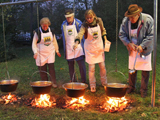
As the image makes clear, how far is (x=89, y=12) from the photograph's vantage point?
4.54 m

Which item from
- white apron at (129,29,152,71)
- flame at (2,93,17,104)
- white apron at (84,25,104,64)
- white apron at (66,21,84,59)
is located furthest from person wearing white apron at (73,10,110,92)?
flame at (2,93,17,104)

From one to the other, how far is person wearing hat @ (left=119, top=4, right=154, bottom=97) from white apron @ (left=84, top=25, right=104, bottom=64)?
63 cm

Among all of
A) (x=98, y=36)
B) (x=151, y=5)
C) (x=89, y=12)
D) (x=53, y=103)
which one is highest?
(x=151, y=5)

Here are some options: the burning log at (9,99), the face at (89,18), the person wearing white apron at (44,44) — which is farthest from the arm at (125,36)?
the burning log at (9,99)

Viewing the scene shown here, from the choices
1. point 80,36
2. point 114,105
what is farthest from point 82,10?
point 114,105

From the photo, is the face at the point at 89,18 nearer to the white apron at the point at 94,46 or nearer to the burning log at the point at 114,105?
the white apron at the point at 94,46

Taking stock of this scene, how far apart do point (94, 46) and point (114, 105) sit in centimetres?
163

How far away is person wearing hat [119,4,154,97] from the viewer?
4.17m

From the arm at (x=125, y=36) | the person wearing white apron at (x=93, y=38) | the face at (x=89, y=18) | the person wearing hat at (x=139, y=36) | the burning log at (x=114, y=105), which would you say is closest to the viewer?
the burning log at (x=114, y=105)

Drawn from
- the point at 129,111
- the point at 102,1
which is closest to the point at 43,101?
the point at 129,111

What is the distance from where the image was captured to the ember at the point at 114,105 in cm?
398

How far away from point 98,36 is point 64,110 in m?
2.07

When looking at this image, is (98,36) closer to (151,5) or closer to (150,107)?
(150,107)

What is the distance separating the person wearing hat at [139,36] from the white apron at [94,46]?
625mm
